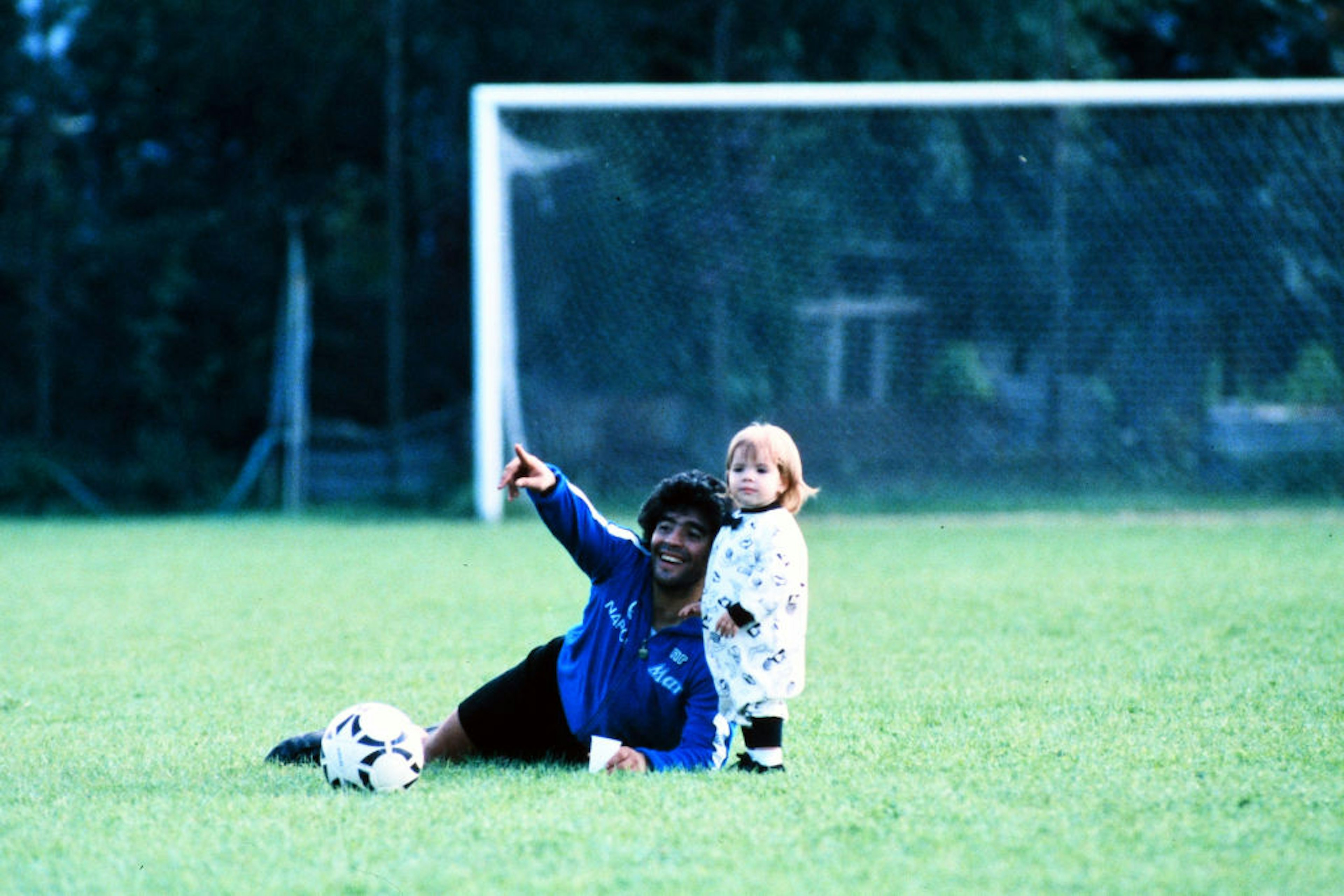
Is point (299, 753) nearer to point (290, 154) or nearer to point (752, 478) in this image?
point (752, 478)

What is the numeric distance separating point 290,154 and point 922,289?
7.50 metres

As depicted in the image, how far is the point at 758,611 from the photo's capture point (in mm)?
4012

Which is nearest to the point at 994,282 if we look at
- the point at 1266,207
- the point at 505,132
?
the point at 1266,207

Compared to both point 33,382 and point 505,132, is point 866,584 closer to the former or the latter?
point 505,132

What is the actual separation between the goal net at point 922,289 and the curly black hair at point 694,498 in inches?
359

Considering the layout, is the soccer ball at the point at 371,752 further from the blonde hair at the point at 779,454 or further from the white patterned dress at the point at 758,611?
the blonde hair at the point at 779,454

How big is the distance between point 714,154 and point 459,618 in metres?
8.34

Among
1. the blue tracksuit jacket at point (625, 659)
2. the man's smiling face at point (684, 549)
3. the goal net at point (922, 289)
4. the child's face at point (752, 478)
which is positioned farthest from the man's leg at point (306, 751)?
the goal net at point (922, 289)

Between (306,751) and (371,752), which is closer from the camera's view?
(371,752)

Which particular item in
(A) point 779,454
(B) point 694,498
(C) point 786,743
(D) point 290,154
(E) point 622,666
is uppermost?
(D) point 290,154

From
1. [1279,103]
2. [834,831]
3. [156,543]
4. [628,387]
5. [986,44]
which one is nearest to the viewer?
[834,831]

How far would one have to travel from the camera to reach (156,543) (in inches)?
492

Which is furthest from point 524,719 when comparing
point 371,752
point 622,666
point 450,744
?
point 371,752

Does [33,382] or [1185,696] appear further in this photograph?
[33,382]
